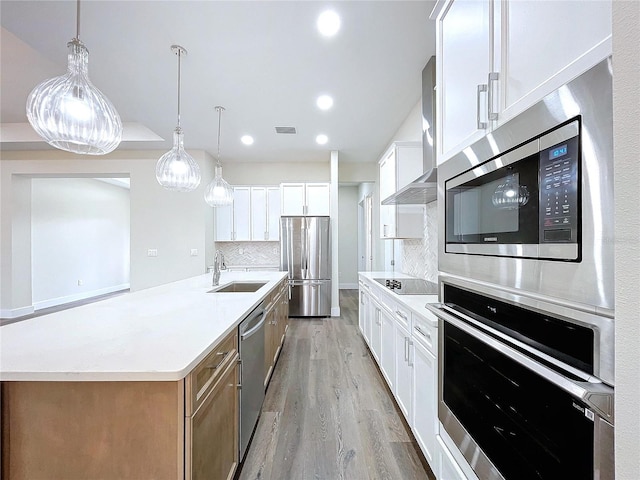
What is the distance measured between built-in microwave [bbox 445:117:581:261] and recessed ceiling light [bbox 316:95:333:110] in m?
2.47

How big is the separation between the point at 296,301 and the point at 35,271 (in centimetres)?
536

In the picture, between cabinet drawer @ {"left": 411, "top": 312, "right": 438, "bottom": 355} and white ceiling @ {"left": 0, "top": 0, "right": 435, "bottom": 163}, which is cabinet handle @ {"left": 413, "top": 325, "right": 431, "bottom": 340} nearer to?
cabinet drawer @ {"left": 411, "top": 312, "right": 438, "bottom": 355}

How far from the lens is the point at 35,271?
18.4 feet

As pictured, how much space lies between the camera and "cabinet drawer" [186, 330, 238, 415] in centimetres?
95

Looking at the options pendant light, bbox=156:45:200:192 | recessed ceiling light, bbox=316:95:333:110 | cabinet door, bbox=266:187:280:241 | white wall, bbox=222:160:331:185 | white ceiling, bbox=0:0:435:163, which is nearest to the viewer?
white ceiling, bbox=0:0:435:163

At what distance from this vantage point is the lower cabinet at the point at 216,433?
97 cm

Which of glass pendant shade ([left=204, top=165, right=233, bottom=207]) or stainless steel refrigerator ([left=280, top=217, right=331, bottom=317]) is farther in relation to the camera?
stainless steel refrigerator ([left=280, top=217, right=331, bottom=317])

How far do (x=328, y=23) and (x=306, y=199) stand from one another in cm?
318

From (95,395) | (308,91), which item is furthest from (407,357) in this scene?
(308,91)

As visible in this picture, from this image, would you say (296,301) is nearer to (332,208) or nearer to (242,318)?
(332,208)

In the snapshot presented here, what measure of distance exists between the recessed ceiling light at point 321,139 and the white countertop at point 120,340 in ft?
10.4

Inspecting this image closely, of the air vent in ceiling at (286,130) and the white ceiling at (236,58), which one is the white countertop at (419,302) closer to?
the white ceiling at (236,58)

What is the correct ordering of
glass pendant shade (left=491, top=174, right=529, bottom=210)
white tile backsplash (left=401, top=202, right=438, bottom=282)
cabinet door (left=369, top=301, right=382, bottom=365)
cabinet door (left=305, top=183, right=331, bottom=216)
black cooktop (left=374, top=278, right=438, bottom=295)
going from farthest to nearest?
cabinet door (left=305, top=183, right=331, bottom=216) < white tile backsplash (left=401, top=202, right=438, bottom=282) < cabinet door (left=369, top=301, right=382, bottom=365) < black cooktop (left=374, top=278, right=438, bottom=295) < glass pendant shade (left=491, top=174, right=529, bottom=210)

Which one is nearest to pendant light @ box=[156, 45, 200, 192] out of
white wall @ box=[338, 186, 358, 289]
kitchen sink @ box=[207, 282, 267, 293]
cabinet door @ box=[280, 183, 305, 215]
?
kitchen sink @ box=[207, 282, 267, 293]
